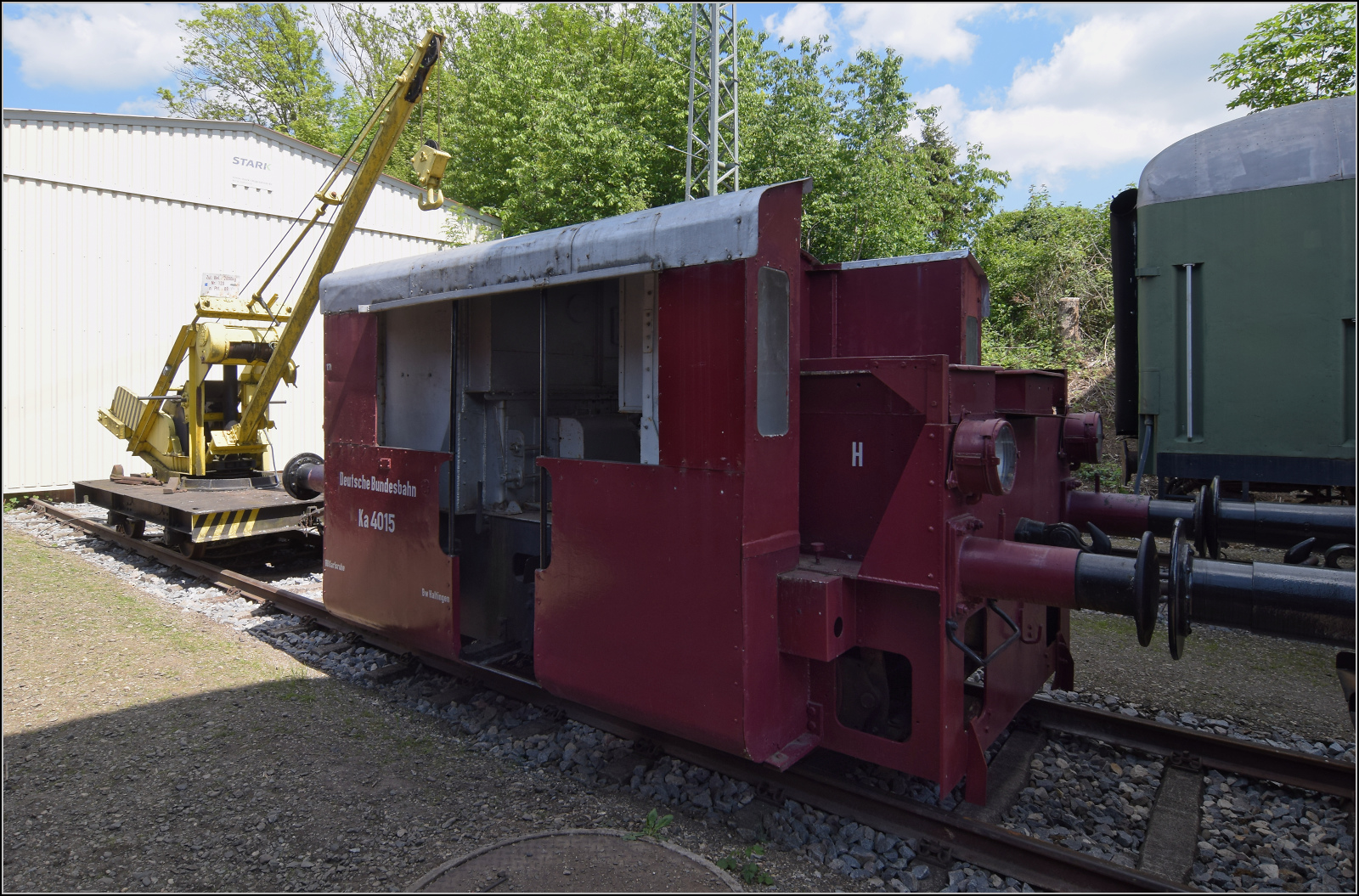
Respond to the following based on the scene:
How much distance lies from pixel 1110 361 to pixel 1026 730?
40.6 ft

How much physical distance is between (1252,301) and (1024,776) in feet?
11.7

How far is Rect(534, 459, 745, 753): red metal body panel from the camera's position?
3412 mm

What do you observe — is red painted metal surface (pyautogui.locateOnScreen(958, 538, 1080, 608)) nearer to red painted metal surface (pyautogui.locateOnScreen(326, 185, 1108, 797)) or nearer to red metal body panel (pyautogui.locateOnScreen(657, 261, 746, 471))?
red painted metal surface (pyautogui.locateOnScreen(326, 185, 1108, 797))

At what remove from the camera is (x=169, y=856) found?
3.50 metres

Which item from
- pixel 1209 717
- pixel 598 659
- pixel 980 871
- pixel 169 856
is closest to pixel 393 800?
pixel 169 856

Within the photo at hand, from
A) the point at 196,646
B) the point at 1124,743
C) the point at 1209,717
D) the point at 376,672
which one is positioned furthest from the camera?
the point at 196,646

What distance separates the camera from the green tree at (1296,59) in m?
10.5

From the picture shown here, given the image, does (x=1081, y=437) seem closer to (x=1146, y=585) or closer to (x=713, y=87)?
(x=1146, y=585)

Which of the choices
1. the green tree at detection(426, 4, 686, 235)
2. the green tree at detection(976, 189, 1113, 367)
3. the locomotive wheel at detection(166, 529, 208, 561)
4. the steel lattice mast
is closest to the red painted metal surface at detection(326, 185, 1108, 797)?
the locomotive wheel at detection(166, 529, 208, 561)

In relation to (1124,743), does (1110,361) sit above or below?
above

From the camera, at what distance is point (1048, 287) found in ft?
56.6

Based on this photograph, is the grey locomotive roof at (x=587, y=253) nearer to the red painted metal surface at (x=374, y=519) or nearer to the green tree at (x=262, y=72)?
the red painted metal surface at (x=374, y=519)

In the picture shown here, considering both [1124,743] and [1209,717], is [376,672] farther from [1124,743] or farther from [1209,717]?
[1209,717]

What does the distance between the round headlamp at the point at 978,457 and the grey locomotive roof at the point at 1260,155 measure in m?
3.60
